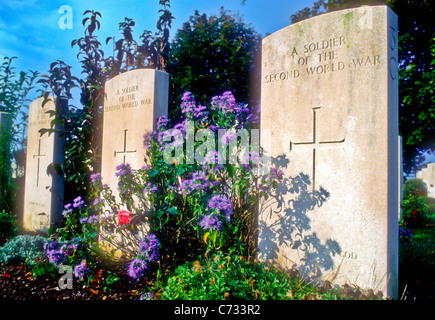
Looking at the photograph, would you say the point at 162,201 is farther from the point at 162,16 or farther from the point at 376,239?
the point at 162,16

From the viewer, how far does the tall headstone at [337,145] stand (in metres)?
2.61

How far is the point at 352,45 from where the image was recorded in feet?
9.18

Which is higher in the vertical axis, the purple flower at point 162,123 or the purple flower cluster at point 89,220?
the purple flower at point 162,123

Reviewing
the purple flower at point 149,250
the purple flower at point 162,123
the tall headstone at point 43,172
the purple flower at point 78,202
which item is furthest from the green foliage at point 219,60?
the purple flower at point 149,250

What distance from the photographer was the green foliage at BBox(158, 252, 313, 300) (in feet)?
7.43

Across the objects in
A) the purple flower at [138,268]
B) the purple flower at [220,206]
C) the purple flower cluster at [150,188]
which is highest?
the purple flower cluster at [150,188]

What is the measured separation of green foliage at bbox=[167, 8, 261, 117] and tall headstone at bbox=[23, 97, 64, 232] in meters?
3.61

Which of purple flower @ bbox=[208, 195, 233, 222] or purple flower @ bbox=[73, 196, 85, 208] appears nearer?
purple flower @ bbox=[208, 195, 233, 222]

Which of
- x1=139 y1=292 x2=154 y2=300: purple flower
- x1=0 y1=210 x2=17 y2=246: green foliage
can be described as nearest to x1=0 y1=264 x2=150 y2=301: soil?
x1=139 y1=292 x2=154 y2=300: purple flower

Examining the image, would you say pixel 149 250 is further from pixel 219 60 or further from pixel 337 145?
pixel 219 60

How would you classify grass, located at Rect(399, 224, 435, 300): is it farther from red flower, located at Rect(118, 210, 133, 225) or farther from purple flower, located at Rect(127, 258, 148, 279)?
red flower, located at Rect(118, 210, 133, 225)

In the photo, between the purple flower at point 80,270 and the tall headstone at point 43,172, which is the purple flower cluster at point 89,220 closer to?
the purple flower at point 80,270

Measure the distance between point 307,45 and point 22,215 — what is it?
5972mm

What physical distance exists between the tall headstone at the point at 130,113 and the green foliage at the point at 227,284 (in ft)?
6.06
